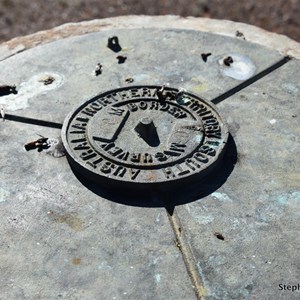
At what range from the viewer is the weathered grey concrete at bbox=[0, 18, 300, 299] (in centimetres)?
245

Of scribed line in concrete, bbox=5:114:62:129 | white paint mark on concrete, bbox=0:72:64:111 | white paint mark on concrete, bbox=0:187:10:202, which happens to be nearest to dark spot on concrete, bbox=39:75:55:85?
white paint mark on concrete, bbox=0:72:64:111

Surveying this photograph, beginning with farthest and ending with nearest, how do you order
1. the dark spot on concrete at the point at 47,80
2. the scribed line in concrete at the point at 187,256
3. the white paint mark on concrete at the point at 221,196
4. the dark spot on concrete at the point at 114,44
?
1. the dark spot on concrete at the point at 114,44
2. the dark spot on concrete at the point at 47,80
3. the white paint mark on concrete at the point at 221,196
4. the scribed line in concrete at the point at 187,256

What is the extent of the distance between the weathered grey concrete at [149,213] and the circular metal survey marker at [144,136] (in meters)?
0.11

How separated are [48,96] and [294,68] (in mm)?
1546

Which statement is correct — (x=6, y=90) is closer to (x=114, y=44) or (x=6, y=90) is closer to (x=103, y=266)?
(x=114, y=44)

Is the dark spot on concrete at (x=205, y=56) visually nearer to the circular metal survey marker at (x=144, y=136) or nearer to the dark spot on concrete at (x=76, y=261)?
the circular metal survey marker at (x=144, y=136)

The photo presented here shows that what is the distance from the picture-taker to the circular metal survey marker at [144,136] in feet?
9.44

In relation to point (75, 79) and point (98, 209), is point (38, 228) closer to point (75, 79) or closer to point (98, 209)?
point (98, 209)

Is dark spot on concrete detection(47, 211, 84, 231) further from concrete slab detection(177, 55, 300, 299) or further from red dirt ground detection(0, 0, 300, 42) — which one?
red dirt ground detection(0, 0, 300, 42)

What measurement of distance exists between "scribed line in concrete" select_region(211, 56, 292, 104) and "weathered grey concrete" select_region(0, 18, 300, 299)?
0.10 ft

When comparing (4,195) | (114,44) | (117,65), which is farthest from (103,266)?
(114,44)

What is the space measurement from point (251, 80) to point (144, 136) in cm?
91

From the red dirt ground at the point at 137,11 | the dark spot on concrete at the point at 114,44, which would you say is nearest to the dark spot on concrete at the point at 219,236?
the dark spot on concrete at the point at 114,44


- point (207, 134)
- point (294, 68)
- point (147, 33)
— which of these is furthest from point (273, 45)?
point (207, 134)
